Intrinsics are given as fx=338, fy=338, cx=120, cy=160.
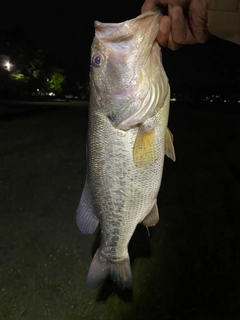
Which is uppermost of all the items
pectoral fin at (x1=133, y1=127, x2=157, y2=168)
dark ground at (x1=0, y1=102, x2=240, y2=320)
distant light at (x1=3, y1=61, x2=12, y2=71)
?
pectoral fin at (x1=133, y1=127, x2=157, y2=168)

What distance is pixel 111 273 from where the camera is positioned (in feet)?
7.26

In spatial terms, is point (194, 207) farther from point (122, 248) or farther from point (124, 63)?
point (124, 63)

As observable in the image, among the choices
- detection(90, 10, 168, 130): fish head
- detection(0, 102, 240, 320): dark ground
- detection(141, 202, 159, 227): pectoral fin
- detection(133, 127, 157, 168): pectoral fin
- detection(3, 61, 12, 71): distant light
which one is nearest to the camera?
detection(90, 10, 168, 130): fish head

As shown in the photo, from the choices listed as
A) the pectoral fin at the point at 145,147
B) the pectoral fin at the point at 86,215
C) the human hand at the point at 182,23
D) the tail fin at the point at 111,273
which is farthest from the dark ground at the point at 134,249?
the human hand at the point at 182,23

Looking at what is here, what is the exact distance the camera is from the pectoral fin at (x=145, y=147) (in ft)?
6.26

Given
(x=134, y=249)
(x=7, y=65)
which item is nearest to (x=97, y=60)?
(x=134, y=249)

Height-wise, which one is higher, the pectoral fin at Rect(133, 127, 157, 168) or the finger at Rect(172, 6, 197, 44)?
the finger at Rect(172, 6, 197, 44)

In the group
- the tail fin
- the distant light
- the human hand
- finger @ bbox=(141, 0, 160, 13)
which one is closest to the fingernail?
the human hand

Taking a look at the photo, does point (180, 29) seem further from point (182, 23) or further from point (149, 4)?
point (149, 4)

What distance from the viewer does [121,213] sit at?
212cm

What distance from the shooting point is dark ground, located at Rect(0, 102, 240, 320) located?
4488 mm

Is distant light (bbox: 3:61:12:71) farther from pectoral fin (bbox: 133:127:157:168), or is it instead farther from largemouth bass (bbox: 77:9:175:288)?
pectoral fin (bbox: 133:127:157:168)

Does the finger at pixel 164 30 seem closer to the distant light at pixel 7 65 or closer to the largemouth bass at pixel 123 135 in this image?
the largemouth bass at pixel 123 135

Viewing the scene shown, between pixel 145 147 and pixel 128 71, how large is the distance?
1.43 ft
